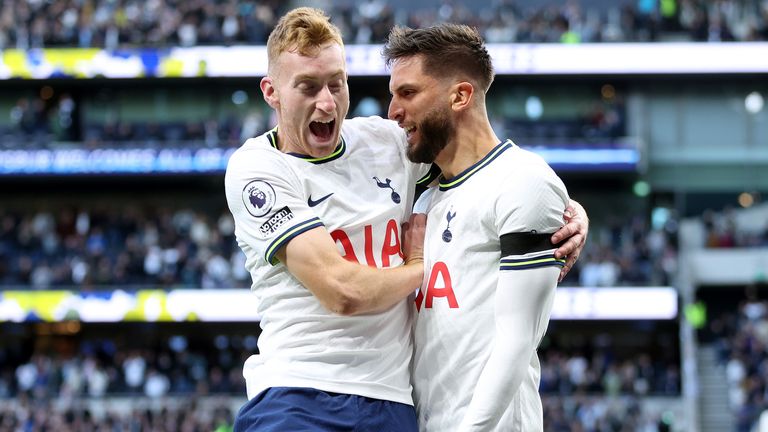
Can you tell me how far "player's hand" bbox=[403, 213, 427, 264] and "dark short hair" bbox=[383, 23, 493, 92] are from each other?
0.63 metres

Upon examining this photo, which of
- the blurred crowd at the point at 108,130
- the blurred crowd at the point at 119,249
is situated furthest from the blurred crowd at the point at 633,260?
the blurred crowd at the point at 108,130

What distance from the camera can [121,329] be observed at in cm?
3144

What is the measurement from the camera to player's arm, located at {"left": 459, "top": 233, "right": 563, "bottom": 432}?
4359 mm

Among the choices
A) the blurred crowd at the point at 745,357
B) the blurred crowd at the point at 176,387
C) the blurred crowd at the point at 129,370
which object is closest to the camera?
the blurred crowd at the point at 745,357

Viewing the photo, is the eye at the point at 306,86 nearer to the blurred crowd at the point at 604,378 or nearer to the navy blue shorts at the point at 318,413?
the navy blue shorts at the point at 318,413

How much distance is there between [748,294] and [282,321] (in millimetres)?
28360

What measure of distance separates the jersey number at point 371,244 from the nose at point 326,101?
512 mm

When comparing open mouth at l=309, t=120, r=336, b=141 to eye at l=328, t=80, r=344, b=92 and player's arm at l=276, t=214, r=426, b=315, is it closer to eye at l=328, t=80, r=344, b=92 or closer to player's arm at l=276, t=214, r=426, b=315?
eye at l=328, t=80, r=344, b=92

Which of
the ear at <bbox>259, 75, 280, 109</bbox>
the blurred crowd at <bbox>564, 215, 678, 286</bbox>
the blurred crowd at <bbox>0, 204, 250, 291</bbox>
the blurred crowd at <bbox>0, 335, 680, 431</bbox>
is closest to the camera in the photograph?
the ear at <bbox>259, 75, 280, 109</bbox>

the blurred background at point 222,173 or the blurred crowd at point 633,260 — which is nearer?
the blurred background at point 222,173

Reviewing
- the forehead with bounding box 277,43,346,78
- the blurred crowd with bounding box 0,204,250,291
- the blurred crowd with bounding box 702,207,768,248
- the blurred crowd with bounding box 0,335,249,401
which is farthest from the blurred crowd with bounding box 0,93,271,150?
the forehead with bounding box 277,43,346,78

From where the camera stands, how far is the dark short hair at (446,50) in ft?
15.9

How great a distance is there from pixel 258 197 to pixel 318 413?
3.05ft

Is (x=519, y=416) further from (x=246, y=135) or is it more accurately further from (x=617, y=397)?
(x=246, y=135)
